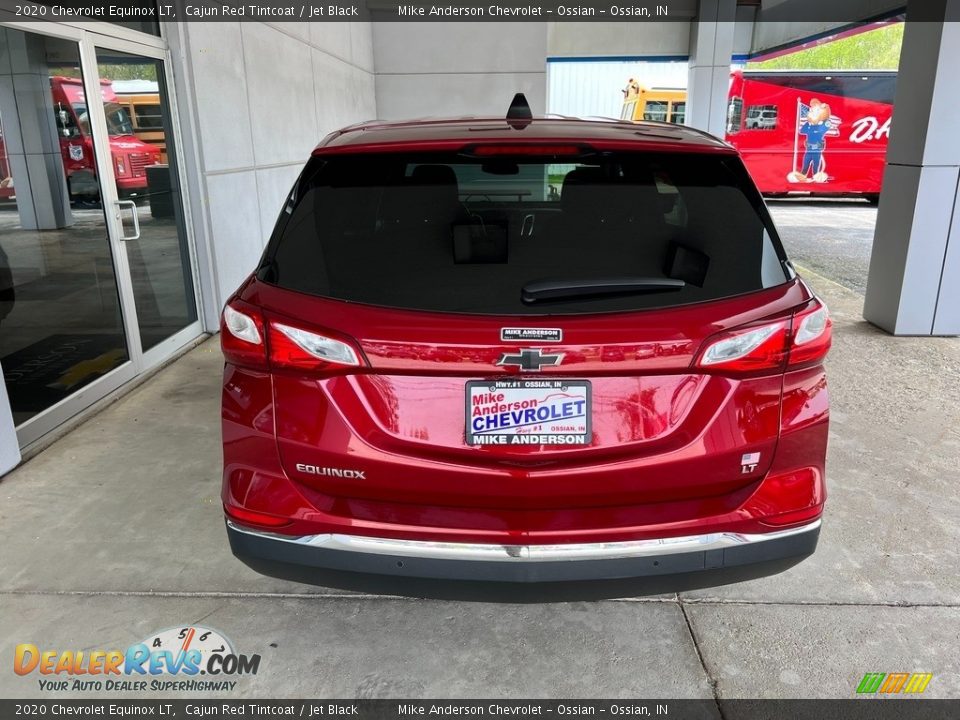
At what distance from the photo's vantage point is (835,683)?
2.29m

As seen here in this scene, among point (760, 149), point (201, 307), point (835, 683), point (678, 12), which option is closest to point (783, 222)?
point (760, 149)

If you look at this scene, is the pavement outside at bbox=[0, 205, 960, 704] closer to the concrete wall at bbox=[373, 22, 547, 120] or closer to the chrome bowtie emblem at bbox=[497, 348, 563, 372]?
the chrome bowtie emblem at bbox=[497, 348, 563, 372]

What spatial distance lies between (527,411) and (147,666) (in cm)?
164

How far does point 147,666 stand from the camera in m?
2.39

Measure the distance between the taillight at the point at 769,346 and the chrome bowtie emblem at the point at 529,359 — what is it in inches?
15.1

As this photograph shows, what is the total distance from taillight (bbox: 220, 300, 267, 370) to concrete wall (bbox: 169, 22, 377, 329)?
14.8ft

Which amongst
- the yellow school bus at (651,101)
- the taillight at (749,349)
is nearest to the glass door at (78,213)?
the taillight at (749,349)

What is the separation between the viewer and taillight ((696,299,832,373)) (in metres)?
1.85

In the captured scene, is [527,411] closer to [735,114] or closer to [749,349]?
[749,349]

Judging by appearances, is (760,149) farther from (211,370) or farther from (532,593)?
(532,593)

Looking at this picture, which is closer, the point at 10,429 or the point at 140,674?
the point at 140,674

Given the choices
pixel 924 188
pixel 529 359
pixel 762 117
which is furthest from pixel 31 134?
pixel 762 117

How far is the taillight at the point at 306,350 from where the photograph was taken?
6.12ft

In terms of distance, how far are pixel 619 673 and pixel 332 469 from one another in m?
1.22
